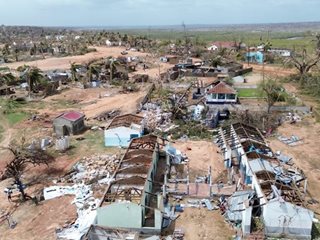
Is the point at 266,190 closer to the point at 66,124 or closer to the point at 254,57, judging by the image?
the point at 66,124

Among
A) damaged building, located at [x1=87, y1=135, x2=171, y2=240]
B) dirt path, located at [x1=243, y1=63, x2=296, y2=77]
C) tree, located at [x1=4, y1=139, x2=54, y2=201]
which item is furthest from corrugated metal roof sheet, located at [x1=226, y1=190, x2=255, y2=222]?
dirt path, located at [x1=243, y1=63, x2=296, y2=77]

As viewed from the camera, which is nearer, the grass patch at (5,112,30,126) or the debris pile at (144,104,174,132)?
the debris pile at (144,104,174,132)

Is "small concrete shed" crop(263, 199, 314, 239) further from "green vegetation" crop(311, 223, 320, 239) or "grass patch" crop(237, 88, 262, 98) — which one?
"grass patch" crop(237, 88, 262, 98)

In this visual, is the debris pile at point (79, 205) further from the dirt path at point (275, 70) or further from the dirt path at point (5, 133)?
the dirt path at point (275, 70)

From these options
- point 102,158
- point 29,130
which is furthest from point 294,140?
point 29,130

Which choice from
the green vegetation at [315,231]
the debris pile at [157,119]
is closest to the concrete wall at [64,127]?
the debris pile at [157,119]

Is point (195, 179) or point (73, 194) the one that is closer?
point (73, 194)

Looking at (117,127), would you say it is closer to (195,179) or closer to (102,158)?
(102,158)
